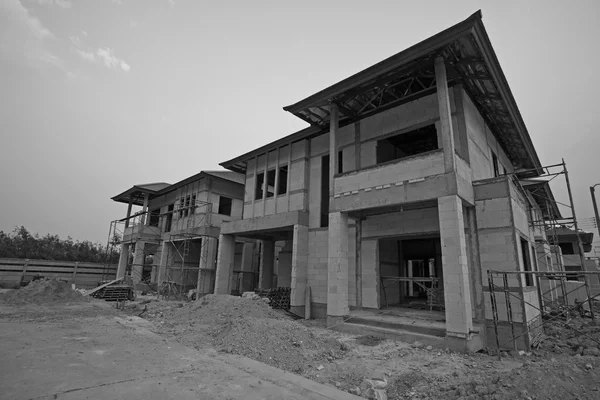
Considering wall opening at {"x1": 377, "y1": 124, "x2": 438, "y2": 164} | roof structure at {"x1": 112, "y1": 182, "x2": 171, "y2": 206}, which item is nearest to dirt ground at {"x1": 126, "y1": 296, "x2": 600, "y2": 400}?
wall opening at {"x1": 377, "y1": 124, "x2": 438, "y2": 164}

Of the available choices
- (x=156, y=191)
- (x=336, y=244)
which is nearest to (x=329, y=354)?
(x=336, y=244)

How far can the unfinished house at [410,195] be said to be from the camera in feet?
29.7

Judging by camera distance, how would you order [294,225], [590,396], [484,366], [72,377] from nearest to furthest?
[590,396] → [72,377] → [484,366] → [294,225]

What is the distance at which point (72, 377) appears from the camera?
5.25 meters

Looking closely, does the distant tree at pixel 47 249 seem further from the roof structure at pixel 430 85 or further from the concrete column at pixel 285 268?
the roof structure at pixel 430 85

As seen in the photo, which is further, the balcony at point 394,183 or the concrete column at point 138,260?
the concrete column at point 138,260

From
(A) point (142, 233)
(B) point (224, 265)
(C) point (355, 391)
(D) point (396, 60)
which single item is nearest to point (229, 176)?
(B) point (224, 265)

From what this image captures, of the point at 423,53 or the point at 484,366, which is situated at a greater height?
the point at 423,53

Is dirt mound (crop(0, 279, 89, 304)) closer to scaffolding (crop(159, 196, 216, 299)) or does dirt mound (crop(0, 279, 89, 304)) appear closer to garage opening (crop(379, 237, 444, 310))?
scaffolding (crop(159, 196, 216, 299))

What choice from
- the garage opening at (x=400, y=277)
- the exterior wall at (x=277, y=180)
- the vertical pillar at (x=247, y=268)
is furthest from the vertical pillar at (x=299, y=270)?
the vertical pillar at (x=247, y=268)

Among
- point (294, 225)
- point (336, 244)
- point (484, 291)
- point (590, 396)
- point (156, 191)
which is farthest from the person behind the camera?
point (156, 191)

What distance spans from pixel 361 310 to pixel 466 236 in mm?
4482

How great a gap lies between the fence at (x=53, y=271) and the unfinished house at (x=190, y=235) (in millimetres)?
2575

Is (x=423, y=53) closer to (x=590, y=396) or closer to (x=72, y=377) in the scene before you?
(x=590, y=396)
